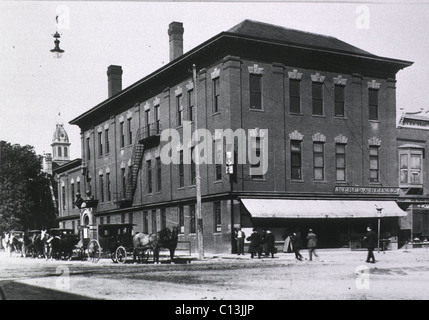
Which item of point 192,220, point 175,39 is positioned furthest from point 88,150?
point 192,220

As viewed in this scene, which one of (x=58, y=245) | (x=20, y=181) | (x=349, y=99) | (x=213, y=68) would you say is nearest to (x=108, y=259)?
(x=58, y=245)

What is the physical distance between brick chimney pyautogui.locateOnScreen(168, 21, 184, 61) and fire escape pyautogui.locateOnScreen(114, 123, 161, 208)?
197 inches

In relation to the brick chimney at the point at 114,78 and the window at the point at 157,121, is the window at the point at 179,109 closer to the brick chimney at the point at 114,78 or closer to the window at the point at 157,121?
the window at the point at 157,121

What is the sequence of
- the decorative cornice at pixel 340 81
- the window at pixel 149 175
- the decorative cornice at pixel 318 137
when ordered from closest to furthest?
the decorative cornice at pixel 318 137 < the decorative cornice at pixel 340 81 < the window at pixel 149 175

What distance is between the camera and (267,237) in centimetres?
2927

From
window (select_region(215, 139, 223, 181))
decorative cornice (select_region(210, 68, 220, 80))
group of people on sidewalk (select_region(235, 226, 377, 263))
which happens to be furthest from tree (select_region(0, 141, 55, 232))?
group of people on sidewalk (select_region(235, 226, 377, 263))

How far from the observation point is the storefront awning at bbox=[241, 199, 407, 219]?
32.8 metres

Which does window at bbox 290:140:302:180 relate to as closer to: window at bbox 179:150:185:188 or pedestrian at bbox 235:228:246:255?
pedestrian at bbox 235:228:246:255

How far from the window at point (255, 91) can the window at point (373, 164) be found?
8.71m

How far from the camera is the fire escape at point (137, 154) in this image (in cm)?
3988

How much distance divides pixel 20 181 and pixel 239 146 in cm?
1405

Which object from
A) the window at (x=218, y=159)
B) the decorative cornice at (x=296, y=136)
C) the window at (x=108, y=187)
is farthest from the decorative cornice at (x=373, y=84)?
the window at (x=108, y=187)

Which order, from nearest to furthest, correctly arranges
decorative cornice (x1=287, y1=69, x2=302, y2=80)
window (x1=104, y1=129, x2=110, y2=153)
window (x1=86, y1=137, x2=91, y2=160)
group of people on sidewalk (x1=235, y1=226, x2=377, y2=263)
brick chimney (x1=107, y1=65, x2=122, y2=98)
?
1. group of people on sidewalk (x1=235, y1=226, x2=377, y2=263)
2. decorative cornice (x1=287, y1=69, x2=302, y2=80)
3. window (x1=104, y1=129, x2=110, y2=153)
4. window (x1=86, y1=137, x2=91, y2=160)
5. brick chimney (x1=107, y1=65, x2=122, y2=98)
